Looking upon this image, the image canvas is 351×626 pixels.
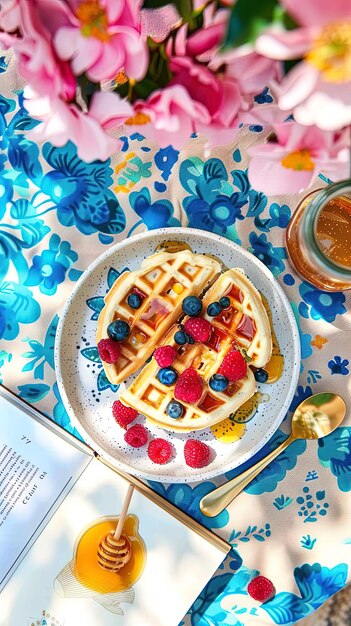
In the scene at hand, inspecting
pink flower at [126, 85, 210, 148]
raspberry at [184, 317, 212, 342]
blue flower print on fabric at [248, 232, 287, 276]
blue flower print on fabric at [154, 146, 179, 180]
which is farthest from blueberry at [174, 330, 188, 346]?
pink flower at [126, 85, 210, 148]

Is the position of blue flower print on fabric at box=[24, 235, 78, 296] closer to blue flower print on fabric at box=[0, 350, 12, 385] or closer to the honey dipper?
blue flower print on fabric at box=[0, 350, 12, 385]

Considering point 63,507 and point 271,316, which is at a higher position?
point 271,316

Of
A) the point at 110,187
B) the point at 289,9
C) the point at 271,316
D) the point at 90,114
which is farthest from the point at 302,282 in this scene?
the point at 289,9

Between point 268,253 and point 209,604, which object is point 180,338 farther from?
point 209,604

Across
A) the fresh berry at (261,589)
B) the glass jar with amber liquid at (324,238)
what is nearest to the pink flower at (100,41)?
the glass jar with amber liquid at (324,238)

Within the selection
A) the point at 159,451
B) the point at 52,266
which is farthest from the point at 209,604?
the point at 52,266

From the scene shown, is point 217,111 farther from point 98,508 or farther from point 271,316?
point 98,508
